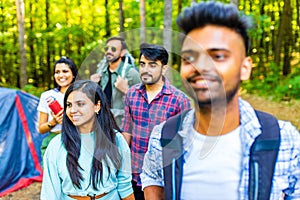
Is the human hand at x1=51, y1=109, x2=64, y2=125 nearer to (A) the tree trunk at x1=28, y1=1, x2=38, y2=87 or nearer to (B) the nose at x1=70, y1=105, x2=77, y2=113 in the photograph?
(B) the nose at x1=70, y1=105, x2=77, y2=113

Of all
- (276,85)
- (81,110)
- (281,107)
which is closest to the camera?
(81,110)

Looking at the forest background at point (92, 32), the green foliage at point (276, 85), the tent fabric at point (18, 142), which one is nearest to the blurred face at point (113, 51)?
the tent fabric at point (18, 142)

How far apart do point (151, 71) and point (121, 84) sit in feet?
1.83

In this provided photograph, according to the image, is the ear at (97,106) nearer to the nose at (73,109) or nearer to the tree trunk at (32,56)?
the nose at (73,109)

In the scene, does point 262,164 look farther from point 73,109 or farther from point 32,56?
point 32,56

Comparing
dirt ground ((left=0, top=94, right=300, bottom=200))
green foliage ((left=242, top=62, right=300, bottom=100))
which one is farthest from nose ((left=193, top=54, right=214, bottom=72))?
green foliage ((left=242, top=62, right=300, bottom=100))

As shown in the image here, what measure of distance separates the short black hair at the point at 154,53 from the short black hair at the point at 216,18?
74 centimetres

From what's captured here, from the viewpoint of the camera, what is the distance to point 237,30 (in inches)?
41.8

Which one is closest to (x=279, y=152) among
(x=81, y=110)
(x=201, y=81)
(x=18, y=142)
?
(x=201, y=81)

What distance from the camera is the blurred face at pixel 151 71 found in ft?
7.40

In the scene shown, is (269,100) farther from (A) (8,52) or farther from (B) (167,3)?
(A) (8,52)

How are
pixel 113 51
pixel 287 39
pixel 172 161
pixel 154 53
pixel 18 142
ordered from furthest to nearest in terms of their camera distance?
1. pixel 287 39
2. pixel 18 142
3. pixel 113 51
4. pixel 154 53
5. pixel 172 161

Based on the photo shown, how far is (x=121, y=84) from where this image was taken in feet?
9.71

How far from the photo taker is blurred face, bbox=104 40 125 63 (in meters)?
2.60
